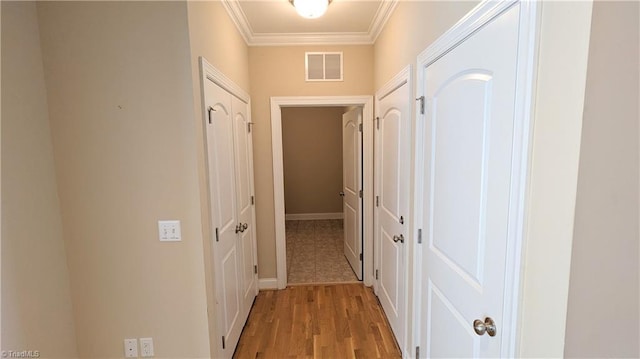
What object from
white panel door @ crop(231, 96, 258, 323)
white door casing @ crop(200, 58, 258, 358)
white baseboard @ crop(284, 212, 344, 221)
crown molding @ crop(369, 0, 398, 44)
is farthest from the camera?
white baseboard @ crop(284, 212, 344, 221)

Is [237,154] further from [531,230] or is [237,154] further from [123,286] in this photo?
[531,230]

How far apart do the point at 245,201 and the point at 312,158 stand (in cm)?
336

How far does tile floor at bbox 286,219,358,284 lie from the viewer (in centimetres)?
330

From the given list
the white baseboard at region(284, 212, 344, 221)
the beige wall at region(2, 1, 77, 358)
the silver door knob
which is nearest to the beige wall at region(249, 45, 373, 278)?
the beige wall at region(2, 1, 77, 358)

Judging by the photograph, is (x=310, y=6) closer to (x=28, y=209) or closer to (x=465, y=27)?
(x=465, y=27)

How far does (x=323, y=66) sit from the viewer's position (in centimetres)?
282

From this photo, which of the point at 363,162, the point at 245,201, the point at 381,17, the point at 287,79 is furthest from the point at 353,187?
the point at 381,17

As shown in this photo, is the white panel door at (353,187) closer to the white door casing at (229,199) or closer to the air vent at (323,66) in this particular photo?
the air vent at (323,66)

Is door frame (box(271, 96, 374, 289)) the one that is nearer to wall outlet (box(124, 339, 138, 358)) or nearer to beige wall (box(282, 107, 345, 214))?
wall outlet (box(124, 339, 138, 358))

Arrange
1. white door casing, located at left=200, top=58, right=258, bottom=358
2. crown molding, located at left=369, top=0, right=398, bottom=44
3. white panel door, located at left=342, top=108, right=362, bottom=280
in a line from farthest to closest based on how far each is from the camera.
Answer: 1. white panel door, located at left=342, top=108, right=362, bottom=280
2. crown molding, located at left=369, top=0, right=398, bottom=44
3. white door casing, located at left=200, top=58, right=258, bottom=358

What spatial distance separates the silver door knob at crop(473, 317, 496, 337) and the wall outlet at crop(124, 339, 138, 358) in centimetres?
175

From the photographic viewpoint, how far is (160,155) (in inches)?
59.1

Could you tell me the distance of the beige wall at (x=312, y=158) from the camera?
5707 mm

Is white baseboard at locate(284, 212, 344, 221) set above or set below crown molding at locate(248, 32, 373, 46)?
below
